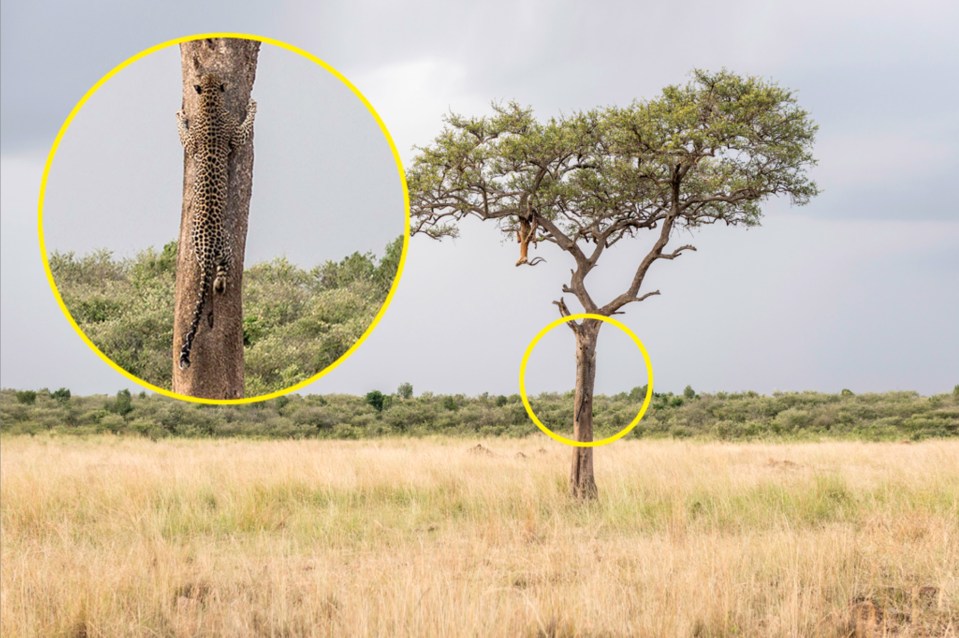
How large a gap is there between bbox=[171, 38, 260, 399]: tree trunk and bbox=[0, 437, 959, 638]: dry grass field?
1775 millimetres

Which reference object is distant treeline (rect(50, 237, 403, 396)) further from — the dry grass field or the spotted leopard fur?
the dry grass field

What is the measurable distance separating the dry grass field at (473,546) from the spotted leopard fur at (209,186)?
88.6 inches

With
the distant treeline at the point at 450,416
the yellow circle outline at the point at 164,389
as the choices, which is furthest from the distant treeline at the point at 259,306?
the distant treeline at the point at 450,416

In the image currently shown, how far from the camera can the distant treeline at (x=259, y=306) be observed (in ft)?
18.9

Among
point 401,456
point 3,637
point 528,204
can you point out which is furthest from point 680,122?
point 3,637

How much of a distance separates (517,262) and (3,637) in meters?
8.14

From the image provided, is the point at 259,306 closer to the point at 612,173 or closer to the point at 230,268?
the point at 230,268

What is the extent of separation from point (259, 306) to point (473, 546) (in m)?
3.26

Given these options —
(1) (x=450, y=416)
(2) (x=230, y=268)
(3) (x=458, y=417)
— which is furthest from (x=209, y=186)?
(1) (x=450, y=416)

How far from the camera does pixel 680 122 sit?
11625 millimetres

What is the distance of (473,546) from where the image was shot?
28.0ft

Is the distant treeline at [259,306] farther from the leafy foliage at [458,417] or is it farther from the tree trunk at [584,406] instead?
the leafy foliage at [458,417]

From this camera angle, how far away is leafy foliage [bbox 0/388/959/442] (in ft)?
87.1

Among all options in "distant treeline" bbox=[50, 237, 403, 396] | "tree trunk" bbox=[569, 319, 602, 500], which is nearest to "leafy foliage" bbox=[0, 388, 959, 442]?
"tree trunk" bbox=[569, 319, 602, 500]
